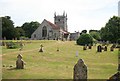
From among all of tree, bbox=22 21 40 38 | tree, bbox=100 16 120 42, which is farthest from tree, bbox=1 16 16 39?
tree, bbox=22 21 40 38

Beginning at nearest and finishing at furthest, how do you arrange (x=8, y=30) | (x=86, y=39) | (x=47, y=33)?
1. (x=86, y=39)
2. (x=8, y=30)
3. (x=47, y=33)

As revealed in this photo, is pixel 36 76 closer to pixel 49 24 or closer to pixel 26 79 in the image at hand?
pixel 26 79

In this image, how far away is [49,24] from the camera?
11544 centimetres

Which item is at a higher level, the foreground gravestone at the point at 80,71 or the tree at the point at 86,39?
the tree at the point at 86,39

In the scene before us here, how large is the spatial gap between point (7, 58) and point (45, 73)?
999 centimetres

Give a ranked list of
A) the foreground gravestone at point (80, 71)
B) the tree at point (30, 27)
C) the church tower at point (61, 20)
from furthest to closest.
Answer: the church tower at point (61, 20) → the tree at point (30, 27) → the foreground gravestone at point (80, 71)

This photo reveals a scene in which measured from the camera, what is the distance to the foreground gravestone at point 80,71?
67.6ft

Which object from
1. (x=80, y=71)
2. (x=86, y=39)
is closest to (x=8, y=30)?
(x=86, y=39)

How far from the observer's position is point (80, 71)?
67.9 ft

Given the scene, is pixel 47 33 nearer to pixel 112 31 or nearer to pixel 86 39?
pixel 112 31

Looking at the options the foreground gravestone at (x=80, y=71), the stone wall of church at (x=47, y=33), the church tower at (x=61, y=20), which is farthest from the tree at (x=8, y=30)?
the foreground gravestone at (x=80, y=71)

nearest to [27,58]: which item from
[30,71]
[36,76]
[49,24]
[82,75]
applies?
[30,71]

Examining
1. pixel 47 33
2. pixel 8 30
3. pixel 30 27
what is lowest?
pixel 47 33

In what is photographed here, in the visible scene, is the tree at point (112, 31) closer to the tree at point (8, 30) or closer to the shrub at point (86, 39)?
the shrub at point (86, 39)
